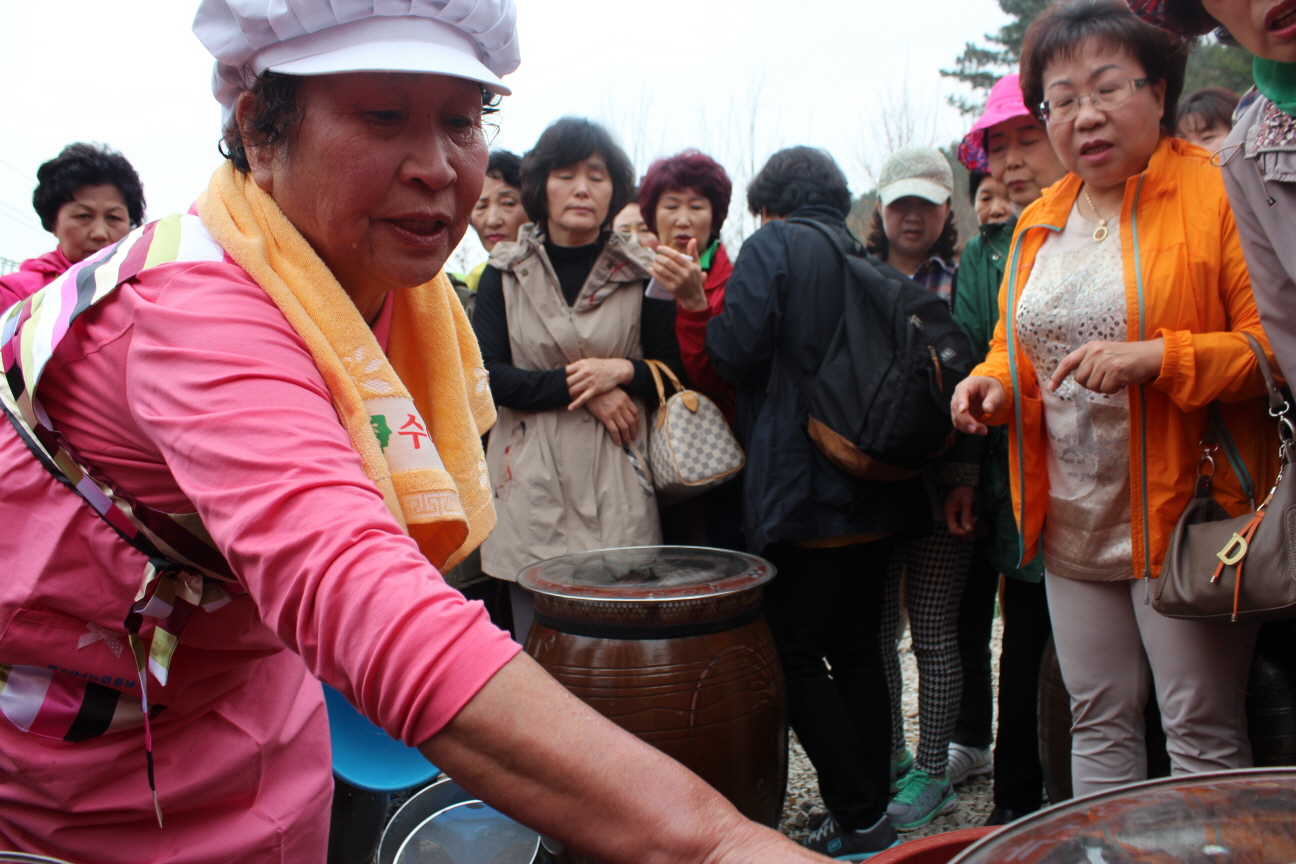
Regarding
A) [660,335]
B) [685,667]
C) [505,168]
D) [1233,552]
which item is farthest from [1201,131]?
[505,168]

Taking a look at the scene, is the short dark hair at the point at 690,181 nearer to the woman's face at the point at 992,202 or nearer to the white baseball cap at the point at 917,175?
the white baseball cap at the point at 917,175

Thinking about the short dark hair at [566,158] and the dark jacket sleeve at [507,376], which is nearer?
the dark jacket sleeve at [507,376]

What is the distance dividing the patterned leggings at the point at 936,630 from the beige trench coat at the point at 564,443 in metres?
0.98

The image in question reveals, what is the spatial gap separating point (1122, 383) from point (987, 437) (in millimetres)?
1062

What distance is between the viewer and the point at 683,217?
12.6 feet

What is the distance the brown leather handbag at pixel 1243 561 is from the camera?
1803mm

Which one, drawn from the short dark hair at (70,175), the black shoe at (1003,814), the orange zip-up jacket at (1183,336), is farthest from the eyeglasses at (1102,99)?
the short dark hair at (70,175)

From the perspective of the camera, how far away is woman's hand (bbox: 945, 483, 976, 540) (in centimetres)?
312

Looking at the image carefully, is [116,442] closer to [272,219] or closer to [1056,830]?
[272,219]

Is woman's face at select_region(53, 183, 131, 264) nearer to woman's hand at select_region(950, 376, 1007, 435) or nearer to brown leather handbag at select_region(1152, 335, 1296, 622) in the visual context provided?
woman's hand at select_region(950, 376, 1007, 435)

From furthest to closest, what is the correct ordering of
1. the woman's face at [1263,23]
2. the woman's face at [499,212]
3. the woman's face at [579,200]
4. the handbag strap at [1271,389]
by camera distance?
the woman's face at [499,212] → the woman's face at [579,200] → the handbag strap at [1271,389] → the woman's face at [1263,23]

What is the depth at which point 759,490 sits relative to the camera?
2.91 metres

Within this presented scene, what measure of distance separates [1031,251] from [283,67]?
2.04 metres

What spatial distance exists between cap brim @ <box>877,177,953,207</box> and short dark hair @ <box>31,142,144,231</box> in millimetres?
3358
